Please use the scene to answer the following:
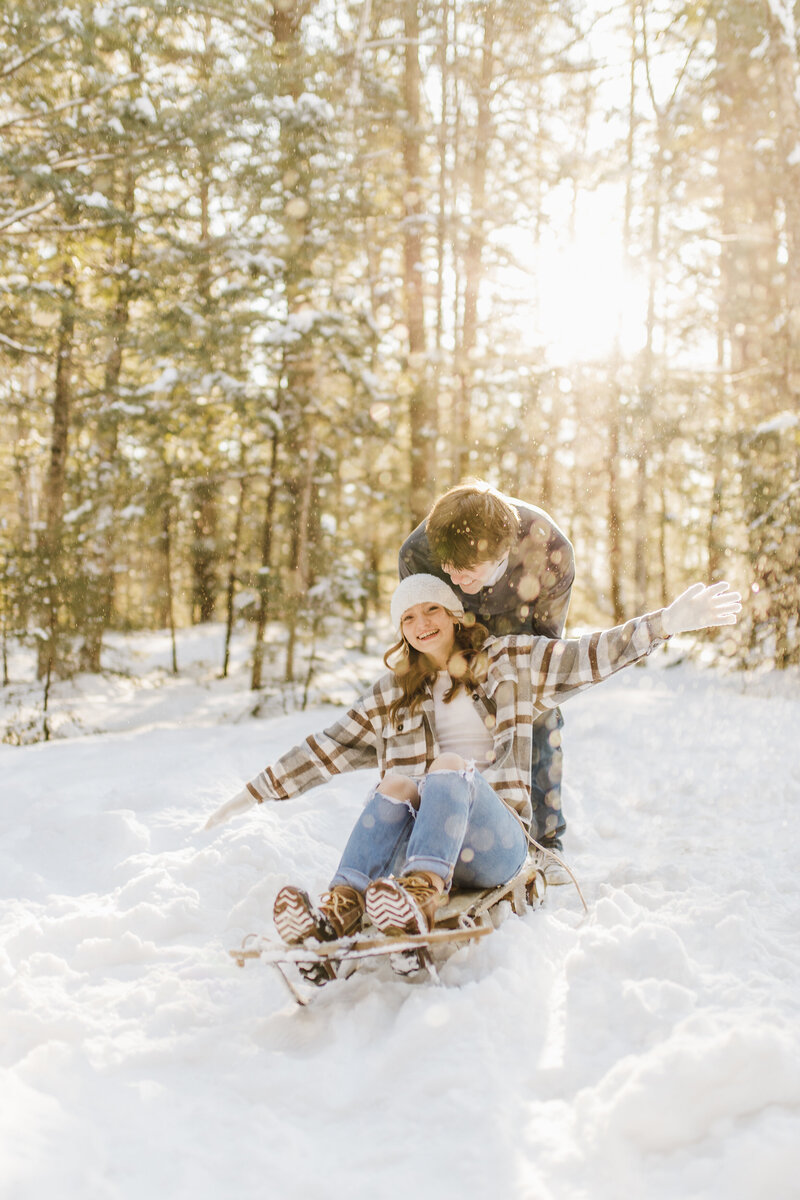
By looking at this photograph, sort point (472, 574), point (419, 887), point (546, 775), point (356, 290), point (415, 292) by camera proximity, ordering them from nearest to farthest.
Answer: point (419, 887)
point (472, 574)
point (546, 775)
point (415, 292)
point (356, 290)

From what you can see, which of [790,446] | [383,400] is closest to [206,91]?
[383,400]

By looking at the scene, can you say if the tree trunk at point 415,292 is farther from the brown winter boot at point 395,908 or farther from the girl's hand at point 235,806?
the brown winter boot at point 395,908

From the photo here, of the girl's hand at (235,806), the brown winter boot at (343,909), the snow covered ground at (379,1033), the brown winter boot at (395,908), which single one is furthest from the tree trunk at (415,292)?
the brown winter boot at (395,908)

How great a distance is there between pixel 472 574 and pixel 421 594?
0.19 metres

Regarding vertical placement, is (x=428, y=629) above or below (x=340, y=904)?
above

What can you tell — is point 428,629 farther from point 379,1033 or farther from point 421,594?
point 379,1033

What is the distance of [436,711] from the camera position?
9.66 feet

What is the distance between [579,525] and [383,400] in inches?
263

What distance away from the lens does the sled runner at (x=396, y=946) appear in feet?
7.06

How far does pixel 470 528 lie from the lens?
2.78 meters

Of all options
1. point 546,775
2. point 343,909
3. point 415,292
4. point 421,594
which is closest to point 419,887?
point 343,909

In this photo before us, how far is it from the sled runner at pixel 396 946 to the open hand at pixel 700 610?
3.20 feet

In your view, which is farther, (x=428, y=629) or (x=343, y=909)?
(x=428, y=629)

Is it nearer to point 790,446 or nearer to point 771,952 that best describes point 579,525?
point 790,446
